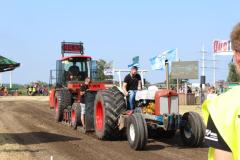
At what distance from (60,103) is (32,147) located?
21.7ft

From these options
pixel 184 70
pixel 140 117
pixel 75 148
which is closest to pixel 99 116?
pixel 75 148

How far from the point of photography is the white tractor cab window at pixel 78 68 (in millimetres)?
17188

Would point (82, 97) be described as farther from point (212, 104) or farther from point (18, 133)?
point (212, 104)

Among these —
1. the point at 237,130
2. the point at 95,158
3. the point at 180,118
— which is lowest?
the point at 95,158

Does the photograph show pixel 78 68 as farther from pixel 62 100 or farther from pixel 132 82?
pixel 132 82

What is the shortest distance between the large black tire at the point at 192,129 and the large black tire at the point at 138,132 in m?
1.12

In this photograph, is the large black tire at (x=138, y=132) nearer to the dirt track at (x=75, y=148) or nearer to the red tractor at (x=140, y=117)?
the red tractor at (x=140, y=117)

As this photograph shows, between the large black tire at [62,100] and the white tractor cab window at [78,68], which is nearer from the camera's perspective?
the large black tire at [62,100]

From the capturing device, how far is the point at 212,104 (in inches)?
68.1

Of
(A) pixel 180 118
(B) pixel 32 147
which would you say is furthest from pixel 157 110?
(B) pixel 32 147

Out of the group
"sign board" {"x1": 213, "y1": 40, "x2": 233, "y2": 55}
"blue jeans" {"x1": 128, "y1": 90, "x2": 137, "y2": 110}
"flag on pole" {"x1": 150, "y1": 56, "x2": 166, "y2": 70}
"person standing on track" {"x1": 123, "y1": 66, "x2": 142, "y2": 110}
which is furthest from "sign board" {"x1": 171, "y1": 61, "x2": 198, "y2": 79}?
"blue jeans" {"x1": 128, "y1": 90, "x2": 137, "y2": 110}

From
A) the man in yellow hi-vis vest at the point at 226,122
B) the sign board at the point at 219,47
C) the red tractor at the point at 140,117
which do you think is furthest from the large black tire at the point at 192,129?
the sign board at the point at 219,47

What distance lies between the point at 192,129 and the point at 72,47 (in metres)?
10.8

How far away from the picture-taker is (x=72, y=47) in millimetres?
20219
